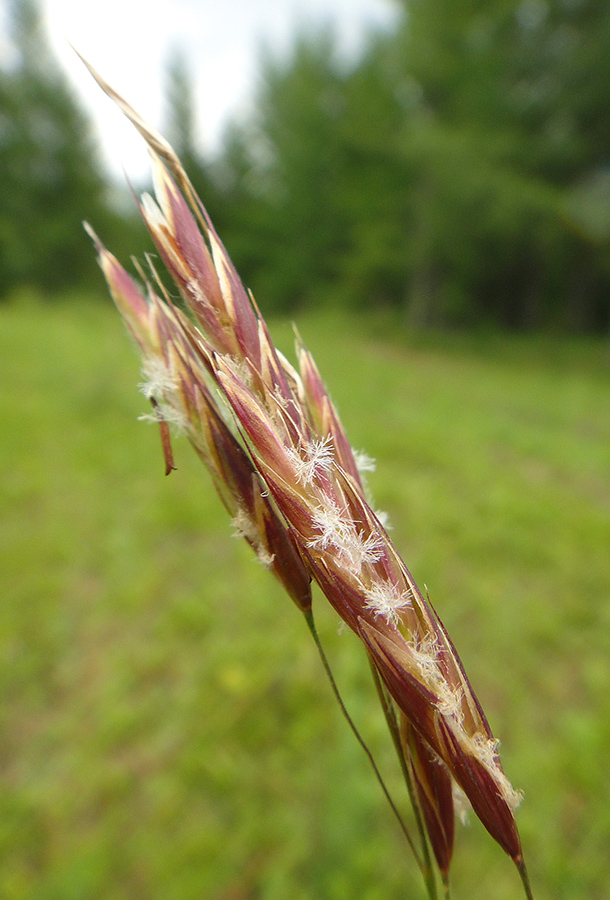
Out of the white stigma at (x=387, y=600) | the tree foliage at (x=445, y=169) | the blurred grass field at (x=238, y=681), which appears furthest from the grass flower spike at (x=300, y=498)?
the tree foliage at (x=445, y=169)

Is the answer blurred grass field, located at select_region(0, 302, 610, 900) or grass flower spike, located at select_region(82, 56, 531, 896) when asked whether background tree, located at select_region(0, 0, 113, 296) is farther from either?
grass flower spike, located at select_region(82, 56, 531, 896)

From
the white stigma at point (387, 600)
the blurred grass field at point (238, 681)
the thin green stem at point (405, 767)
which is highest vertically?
the white stigma at point (387, 600)

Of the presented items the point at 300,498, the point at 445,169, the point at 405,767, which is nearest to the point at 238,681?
the point at 405,767

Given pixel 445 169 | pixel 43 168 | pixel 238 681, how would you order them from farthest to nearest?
pixel 43 168 < pixel 445 169 < pixel 238 681

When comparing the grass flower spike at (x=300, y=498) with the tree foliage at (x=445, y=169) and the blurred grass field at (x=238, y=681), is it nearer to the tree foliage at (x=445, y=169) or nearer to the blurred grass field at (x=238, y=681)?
the blurred grass field at (x=238, y=681)

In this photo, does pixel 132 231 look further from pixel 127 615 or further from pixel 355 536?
pixel 355 536

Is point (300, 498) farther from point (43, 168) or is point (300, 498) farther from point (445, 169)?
point (43, 168)

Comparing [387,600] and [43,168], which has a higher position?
[43,168]
